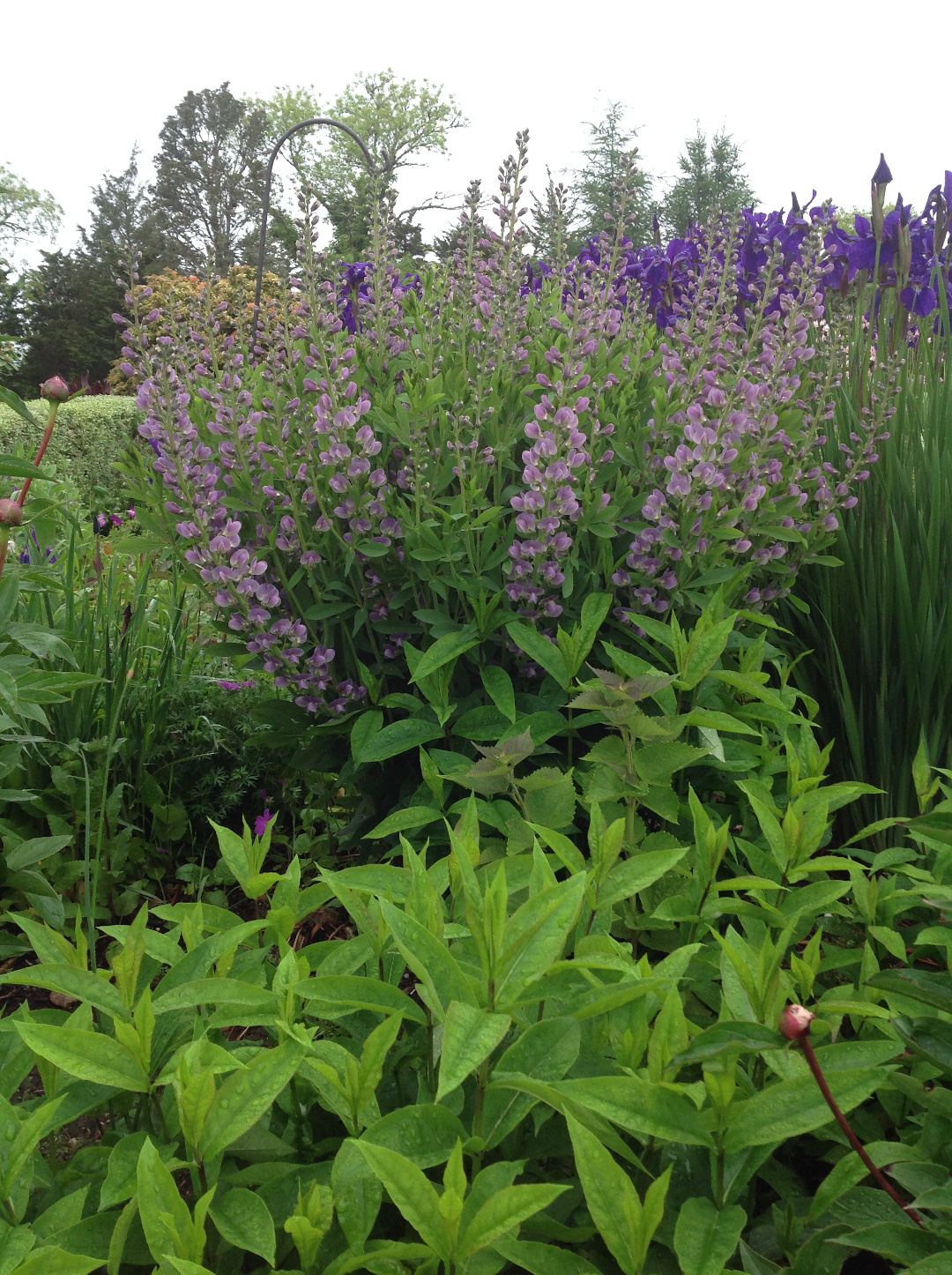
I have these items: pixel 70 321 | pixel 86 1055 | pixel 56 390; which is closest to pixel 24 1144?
pixel 86 1055

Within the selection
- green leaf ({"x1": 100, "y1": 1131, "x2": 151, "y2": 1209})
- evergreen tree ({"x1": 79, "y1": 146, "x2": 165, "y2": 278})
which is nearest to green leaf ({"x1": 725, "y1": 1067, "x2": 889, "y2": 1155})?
green leaf ({"x1": 100, "y1": 1131, "x2": 151, "y2": 1209})

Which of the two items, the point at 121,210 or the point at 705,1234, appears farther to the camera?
the point at 121,210

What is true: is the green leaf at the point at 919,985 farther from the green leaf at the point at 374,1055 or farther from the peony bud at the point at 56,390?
the peony bud at the point at 56,390

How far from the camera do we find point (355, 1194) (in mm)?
882

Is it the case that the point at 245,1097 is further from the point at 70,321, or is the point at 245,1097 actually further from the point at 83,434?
the point at 70,321

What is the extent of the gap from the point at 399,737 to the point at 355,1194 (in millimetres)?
1179

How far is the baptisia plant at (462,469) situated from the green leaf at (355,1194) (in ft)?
4.05

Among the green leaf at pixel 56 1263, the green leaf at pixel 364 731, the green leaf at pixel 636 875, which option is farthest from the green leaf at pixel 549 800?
the green leaf at pixel 56 1263

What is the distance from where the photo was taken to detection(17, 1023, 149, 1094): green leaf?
0.89 meters

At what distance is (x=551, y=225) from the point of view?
2.75 m

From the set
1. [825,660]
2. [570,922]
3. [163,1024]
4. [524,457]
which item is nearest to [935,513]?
[825,660]

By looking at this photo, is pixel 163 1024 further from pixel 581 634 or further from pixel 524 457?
pixel 524 457

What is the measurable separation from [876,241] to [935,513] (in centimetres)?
160

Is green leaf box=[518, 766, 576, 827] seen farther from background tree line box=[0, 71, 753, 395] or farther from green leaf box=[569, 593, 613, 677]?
background tree line box=[0, 71, 753, 395]
